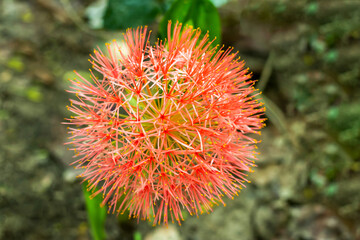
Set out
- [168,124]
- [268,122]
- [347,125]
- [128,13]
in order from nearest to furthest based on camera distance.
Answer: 1. [168,124]
2. [128,13]
3. [347,125]
4. [268,122]

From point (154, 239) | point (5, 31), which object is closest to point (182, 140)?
point (154, 239)

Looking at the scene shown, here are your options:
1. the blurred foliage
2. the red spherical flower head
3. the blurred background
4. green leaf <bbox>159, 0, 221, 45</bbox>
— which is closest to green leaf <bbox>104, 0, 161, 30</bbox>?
the blurred background

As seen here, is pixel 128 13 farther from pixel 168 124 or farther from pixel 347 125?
pixel 347 125

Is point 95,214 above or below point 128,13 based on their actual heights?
below

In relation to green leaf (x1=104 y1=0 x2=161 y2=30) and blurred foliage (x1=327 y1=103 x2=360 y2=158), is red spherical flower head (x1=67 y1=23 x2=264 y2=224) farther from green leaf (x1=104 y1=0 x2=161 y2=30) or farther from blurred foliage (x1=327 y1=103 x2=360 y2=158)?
blurred foliage (x1=327 y1=103 x2=360 y2=158)

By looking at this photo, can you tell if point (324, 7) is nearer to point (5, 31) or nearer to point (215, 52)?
point (215, 52)

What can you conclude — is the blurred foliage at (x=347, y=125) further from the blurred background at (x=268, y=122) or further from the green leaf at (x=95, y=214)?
the green leaf at (x=95, y=214)

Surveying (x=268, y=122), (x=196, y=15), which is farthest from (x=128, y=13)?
(x=268, y=122)
